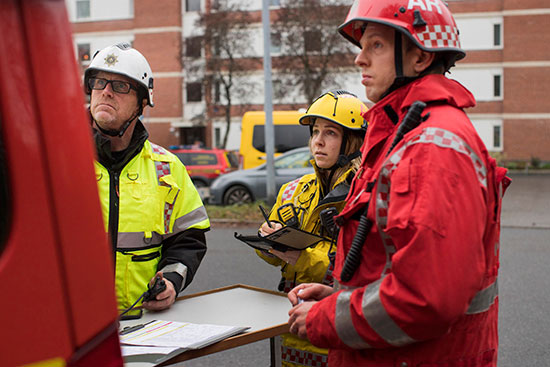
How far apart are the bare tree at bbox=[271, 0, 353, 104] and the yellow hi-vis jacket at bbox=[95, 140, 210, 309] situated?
33.5 meters

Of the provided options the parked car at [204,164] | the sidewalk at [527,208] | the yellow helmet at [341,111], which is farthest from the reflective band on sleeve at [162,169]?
the parked car at [204,164]

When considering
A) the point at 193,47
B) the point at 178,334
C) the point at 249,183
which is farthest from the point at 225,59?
the point at 178,334

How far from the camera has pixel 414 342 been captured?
1.59 meters

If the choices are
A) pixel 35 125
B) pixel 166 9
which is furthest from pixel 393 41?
pixel 166 9

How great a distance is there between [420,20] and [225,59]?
38754 mm

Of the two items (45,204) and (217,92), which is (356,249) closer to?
(45,204)

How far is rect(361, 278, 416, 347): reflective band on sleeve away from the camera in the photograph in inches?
59.2

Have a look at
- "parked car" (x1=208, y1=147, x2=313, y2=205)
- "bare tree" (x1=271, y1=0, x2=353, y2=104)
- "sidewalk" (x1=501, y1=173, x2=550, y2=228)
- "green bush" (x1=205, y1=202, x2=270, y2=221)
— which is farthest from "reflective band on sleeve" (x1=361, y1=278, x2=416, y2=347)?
"bare tree" (x1=271, y1=0, x2=353, y2=104)

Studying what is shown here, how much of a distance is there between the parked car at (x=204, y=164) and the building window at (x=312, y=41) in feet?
60.4

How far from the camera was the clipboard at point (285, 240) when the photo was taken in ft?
8.73

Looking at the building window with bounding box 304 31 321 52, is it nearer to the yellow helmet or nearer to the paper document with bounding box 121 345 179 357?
the yellow helmet

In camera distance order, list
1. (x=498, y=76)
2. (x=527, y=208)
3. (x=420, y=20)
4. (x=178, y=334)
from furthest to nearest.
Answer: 1. (x=498, y=76)
2. (x=527, y=208)
3. (x=178, y=334)
4. (x=420, y=20)

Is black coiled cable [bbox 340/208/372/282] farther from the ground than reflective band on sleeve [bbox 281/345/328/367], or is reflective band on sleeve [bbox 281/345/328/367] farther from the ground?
black coiled cable [bbox 340/208/372/282]

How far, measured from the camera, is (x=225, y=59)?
129 ft
